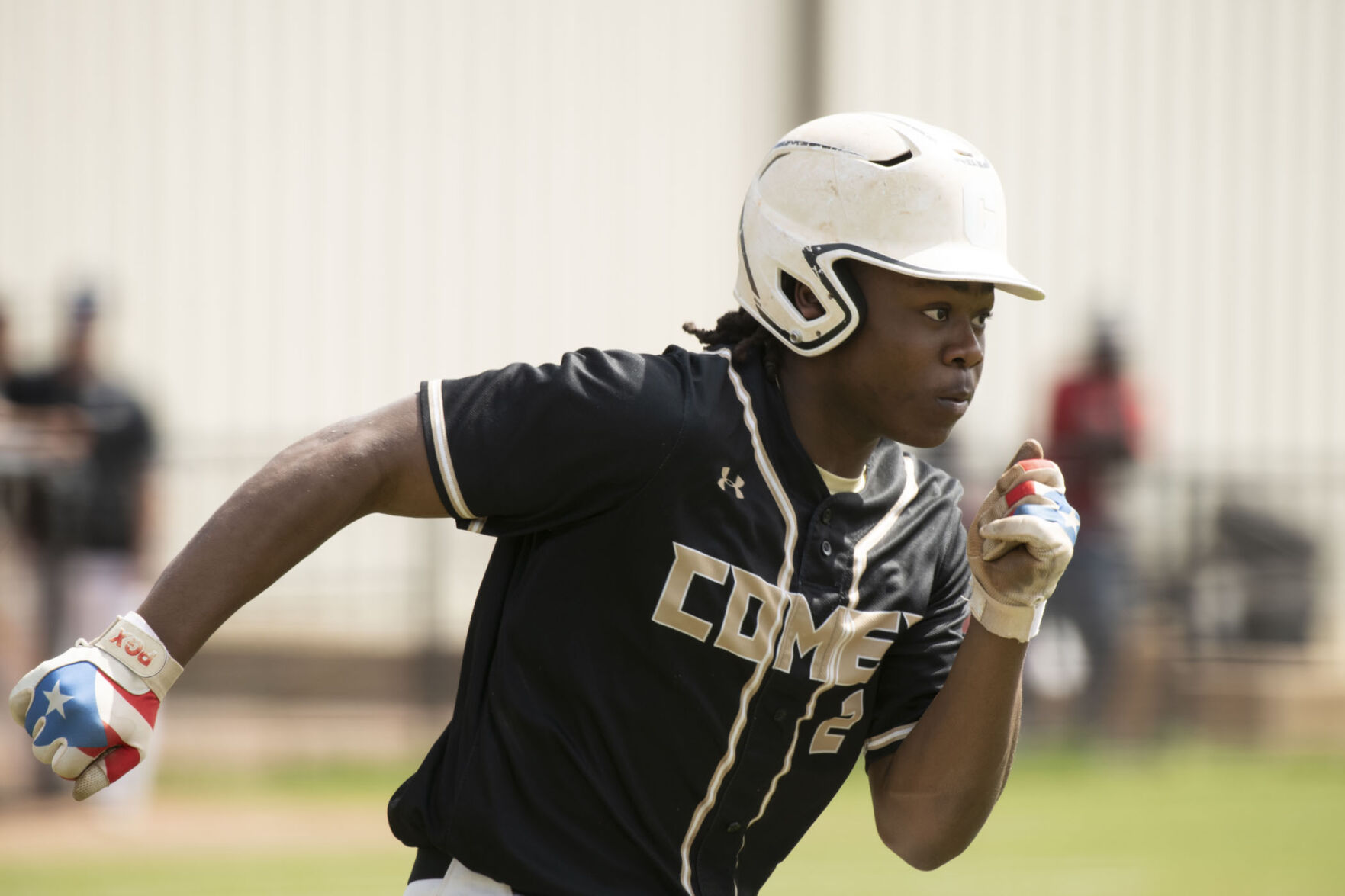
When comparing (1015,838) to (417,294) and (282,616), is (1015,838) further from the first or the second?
(417,294)

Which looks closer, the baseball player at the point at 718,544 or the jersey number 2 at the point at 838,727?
the baseball player at the point at 718,544

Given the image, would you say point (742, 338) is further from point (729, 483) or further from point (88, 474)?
point (88, 474)

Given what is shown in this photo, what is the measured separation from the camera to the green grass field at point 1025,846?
7.33 m

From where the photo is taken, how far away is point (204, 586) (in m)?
2.74

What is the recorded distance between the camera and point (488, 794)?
2.97 meters

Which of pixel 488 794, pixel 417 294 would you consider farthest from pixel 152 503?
pixel 488 794

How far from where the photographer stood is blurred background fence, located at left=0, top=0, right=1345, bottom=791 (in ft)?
36.5

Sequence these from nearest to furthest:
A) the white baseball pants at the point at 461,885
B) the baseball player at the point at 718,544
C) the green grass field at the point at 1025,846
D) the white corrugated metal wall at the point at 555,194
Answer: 1. the baseball player at the point at 718,544
2. the white baseball pants at the point at 461,885
3. the green grass field at the point at 1025,846
4. the white corrugated metal wall at the point at 555,194

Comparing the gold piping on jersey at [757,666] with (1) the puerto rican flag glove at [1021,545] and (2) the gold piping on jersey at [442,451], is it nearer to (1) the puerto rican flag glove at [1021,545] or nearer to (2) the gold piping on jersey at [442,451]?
(1) the puerto rican flag glove at [1021,545]

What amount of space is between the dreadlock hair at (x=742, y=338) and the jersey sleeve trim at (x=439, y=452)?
1.93 feet

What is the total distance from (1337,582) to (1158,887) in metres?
5.26

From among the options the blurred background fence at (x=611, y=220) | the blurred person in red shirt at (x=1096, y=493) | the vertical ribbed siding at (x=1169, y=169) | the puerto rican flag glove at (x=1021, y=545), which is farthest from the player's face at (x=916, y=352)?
the vertical ribbed siding at (x=1169, y=169)

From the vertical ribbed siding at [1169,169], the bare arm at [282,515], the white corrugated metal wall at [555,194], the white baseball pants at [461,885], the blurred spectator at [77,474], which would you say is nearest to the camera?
the bare arm at [282,515]

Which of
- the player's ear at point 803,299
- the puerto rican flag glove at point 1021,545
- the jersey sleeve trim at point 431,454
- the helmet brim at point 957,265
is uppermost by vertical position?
the helmet brim at point 957,265
